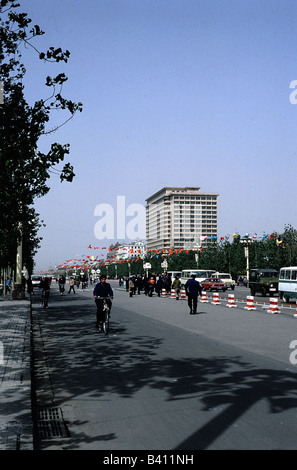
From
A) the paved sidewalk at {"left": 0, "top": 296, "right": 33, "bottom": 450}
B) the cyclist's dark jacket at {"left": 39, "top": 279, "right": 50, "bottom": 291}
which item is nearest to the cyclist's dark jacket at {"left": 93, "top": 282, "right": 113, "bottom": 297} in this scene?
the paved sidewalk at {"left": 0, "top": 296, "right": 33, "bottom": 450}

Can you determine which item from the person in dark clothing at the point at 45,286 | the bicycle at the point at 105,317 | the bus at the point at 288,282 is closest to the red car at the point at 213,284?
the bus at the point at 288,282

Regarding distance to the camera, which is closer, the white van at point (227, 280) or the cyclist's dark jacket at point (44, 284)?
the cyclist's dark jacket at point (44, 284)

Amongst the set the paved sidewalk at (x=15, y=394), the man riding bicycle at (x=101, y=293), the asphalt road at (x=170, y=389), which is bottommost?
the asphalt road at (x=170, y=389)

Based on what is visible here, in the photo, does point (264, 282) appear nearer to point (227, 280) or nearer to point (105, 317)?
point (227, 280)

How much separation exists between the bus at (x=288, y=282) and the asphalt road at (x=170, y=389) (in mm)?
13349

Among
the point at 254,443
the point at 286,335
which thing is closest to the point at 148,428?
the point at 254,443

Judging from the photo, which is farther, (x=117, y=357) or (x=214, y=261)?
(x=214, y=261)

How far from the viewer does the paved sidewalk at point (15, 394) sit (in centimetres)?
507

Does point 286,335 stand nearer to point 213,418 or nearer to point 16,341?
point 16,341

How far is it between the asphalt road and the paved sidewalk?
12.5 inches

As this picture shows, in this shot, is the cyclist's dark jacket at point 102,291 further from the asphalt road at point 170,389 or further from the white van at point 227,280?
the white van at point 227,280

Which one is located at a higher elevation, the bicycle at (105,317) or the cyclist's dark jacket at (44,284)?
the cyclist's dark jacket at (44,284)

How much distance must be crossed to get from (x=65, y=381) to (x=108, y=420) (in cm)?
278
